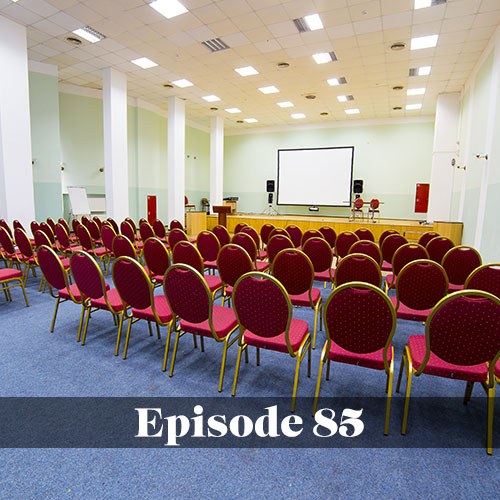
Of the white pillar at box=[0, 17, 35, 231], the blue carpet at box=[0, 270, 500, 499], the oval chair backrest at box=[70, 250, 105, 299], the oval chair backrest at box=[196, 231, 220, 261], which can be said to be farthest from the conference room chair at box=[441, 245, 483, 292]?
the white pillar at box=[0, 17, 35, 231]

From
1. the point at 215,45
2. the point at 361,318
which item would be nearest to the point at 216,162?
the point at 215,45

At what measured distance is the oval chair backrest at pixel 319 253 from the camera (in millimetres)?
4289

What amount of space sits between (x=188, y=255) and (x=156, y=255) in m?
0.40

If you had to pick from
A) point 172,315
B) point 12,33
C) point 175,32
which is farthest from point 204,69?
point 172,315

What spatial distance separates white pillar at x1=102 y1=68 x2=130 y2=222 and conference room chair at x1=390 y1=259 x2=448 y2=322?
28.6 feet

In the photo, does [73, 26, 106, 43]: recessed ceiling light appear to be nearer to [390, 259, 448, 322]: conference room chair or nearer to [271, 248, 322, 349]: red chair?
[271, 248, 322, 349]: red chair

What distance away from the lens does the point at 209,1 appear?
5.79 m

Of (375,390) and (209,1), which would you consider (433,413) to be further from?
(209,1)

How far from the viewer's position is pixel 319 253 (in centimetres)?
435

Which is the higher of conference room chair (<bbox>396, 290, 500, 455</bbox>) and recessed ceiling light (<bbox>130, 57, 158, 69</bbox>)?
recessed ceiling light (<bbox>130, 57, 158, 69</bbox>)

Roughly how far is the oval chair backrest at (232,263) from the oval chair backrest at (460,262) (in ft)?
7.74

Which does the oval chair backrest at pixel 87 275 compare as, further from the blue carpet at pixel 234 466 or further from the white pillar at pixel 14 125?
the white pillar at pixel 14 125

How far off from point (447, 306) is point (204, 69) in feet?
30.3

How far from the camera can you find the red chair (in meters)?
3.22
